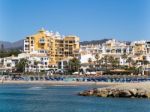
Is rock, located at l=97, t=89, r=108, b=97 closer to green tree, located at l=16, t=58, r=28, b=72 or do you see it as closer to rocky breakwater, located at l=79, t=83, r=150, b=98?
rocky breakwater, located at l=79, t=83, r=150, b=98

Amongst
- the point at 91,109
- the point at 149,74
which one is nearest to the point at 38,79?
the point at 149,74

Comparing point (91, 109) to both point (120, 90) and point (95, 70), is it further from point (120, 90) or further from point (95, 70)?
point (95, 70)

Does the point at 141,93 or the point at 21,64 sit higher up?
the point at 21,64

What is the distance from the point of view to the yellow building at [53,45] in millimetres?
158750

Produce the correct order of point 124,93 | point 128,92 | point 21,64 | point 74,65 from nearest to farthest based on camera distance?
point 128,92
point 124,93
point 74,65
point 21,64

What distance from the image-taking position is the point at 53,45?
160 meters

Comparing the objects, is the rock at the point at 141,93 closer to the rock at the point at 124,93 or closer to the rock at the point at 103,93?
the rock at the point at 124,93

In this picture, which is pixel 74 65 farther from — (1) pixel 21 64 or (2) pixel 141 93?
(2) pixel 141 93

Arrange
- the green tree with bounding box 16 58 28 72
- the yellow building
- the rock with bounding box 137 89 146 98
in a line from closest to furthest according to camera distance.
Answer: the rock with bounding box 137 89 146 98
the green tree with bounding box 16 58 28 72
the yellow building

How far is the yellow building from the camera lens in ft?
521

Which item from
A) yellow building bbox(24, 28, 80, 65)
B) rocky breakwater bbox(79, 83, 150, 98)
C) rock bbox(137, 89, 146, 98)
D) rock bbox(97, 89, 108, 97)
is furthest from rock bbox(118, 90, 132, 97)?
yellow building bbox(24, 28, 80, 65)

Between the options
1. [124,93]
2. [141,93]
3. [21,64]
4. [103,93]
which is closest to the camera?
[141,93]

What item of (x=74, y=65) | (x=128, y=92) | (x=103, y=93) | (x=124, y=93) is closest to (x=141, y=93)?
(x=128, y=92)

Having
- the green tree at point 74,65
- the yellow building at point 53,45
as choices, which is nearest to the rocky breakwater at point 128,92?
the green tree at point 74,65
